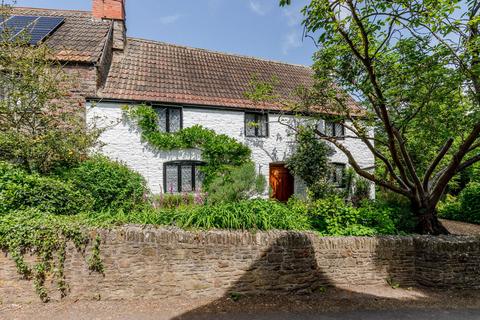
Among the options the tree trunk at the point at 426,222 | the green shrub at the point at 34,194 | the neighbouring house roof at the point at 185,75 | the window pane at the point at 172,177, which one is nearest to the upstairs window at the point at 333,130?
the neighbouring house roof at the point at 185,75

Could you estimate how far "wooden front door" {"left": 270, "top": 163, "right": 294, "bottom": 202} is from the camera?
13.7 meters

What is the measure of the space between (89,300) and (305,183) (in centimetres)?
1047

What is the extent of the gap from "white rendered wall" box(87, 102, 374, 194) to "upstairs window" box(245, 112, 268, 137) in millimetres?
265

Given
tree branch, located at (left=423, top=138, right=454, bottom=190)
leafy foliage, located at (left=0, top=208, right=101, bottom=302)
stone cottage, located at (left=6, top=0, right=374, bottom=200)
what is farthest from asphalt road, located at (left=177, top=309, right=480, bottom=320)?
stone cottage, located at (left=6, top=0, right=374, bottom=200)

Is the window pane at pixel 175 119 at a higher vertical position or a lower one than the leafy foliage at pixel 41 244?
higher

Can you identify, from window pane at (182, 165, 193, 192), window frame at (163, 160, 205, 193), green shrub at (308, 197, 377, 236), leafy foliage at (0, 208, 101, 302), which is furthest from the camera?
window pane at (182, 165, 193, 192)

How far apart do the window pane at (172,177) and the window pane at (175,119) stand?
176 cm

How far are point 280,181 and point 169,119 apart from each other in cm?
641

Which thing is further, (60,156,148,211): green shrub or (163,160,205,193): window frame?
(163,160,205,193): window frame

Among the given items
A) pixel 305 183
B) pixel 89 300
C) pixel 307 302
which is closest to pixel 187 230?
pixel 89 300

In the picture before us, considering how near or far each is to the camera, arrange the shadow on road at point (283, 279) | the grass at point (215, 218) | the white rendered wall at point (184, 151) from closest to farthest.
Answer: the shadow on road at point (283, 279)
the grass at point (215, 218)
the white rendered wall at point (184, 151)

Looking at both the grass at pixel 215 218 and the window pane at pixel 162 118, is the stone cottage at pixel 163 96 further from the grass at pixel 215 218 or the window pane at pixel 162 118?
the grass at pixel 215 218

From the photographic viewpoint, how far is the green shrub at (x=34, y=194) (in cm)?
570

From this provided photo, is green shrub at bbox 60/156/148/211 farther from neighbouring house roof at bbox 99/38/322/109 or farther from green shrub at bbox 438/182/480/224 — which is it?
green shrub at bbox 438/182/480/224
